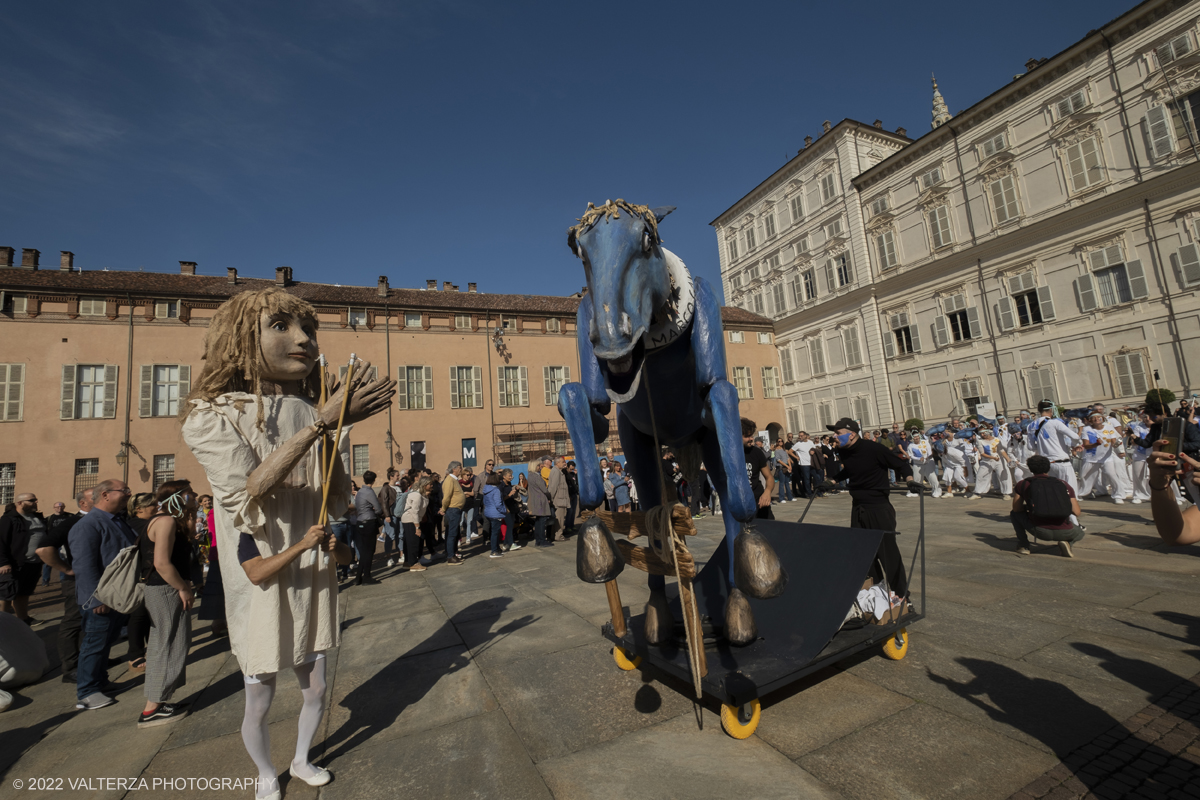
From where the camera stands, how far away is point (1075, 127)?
66.7ft

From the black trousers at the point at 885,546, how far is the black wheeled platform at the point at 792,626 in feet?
1.16

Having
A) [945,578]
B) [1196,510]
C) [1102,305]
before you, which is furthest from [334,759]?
[1102,305]

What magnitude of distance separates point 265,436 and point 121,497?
3.22 m

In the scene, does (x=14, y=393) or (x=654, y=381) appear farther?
(x=14, y=393)

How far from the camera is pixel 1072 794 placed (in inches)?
77.7

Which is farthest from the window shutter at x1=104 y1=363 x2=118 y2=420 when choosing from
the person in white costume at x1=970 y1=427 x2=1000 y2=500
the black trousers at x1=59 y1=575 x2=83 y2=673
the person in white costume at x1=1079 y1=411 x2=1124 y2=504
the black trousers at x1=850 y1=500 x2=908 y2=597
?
the person in white costume at x1=1079 y1=411 x2=1124 y2=504

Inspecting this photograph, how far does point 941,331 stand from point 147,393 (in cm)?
3490

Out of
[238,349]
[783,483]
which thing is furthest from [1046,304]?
[238,349]

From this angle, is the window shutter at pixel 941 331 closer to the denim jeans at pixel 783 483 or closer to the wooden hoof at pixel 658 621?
the denim jeans at pixel 783 483

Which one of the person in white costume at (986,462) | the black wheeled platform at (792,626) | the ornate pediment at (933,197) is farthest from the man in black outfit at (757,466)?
the ornate pediment at (933,197)

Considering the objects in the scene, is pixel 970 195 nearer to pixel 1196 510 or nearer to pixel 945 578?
pixel 945 578

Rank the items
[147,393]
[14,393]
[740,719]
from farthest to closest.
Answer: [147,393], [14,393], [740,719]

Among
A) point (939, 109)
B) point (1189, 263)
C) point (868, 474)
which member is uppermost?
point (939, 109)

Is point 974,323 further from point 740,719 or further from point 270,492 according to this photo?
point 270,492
